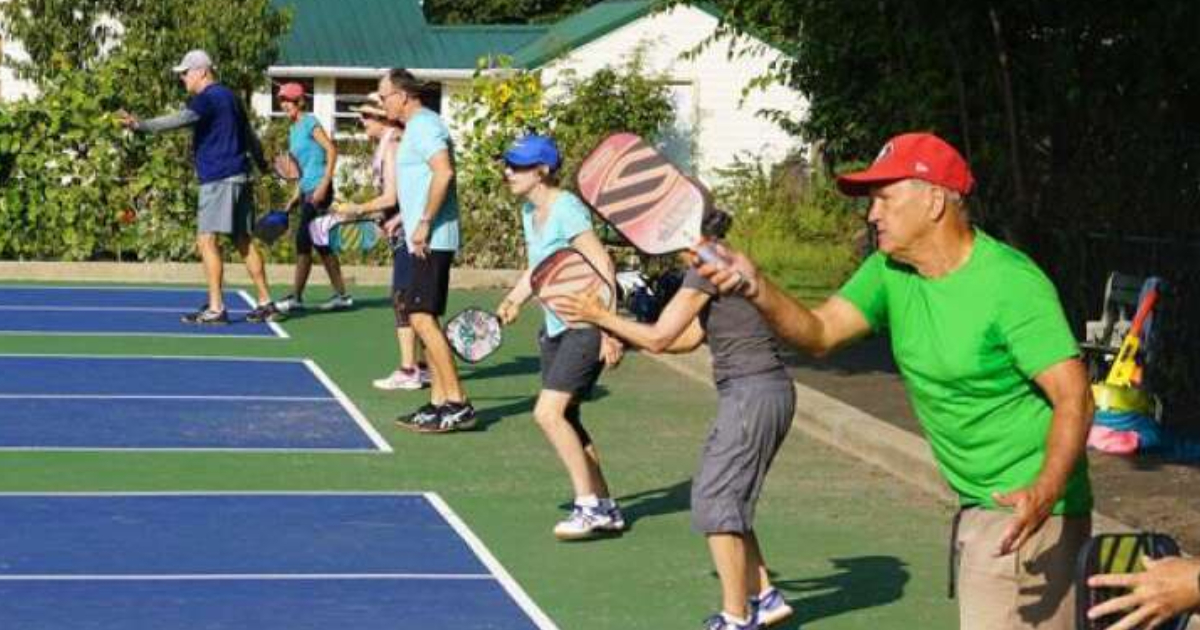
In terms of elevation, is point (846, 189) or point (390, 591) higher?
point (846, 189)

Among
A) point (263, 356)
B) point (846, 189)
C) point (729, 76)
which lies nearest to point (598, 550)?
point (846, 189)

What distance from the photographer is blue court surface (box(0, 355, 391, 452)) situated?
1478 cm

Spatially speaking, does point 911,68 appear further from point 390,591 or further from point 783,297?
point 783,297

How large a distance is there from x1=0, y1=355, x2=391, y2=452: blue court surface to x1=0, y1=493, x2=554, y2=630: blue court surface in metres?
1.95

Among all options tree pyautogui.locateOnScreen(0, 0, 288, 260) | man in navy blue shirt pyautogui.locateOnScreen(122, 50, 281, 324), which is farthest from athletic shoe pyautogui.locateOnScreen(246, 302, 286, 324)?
tree pyautogui.locateOnScreen(0, 0, 288, 260)

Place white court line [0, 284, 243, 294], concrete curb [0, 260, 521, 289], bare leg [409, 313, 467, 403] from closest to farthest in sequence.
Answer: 1. bare leg [409, 313, 467, 403]
2. white court line [0, 284, 243, 294]
3. concrete curb [0, 260, 521, 289]

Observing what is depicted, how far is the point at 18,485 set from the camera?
42.7ft

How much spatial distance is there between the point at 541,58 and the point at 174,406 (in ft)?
89.3

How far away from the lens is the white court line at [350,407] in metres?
14.8

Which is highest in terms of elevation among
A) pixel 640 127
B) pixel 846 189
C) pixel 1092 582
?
pixel 846 189

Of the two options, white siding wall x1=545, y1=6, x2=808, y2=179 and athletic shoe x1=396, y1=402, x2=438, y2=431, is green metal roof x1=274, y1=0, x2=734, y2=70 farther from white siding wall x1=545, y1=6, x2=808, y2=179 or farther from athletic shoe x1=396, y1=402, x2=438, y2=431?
athletic shoe x1=396, y1=402, x2=438, y2=431

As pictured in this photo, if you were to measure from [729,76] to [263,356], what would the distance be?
2724cm

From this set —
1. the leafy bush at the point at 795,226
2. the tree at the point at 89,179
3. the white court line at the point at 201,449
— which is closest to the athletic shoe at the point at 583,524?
the white court line at the point at 201,449

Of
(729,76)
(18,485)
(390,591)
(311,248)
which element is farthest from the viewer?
(729,76)
